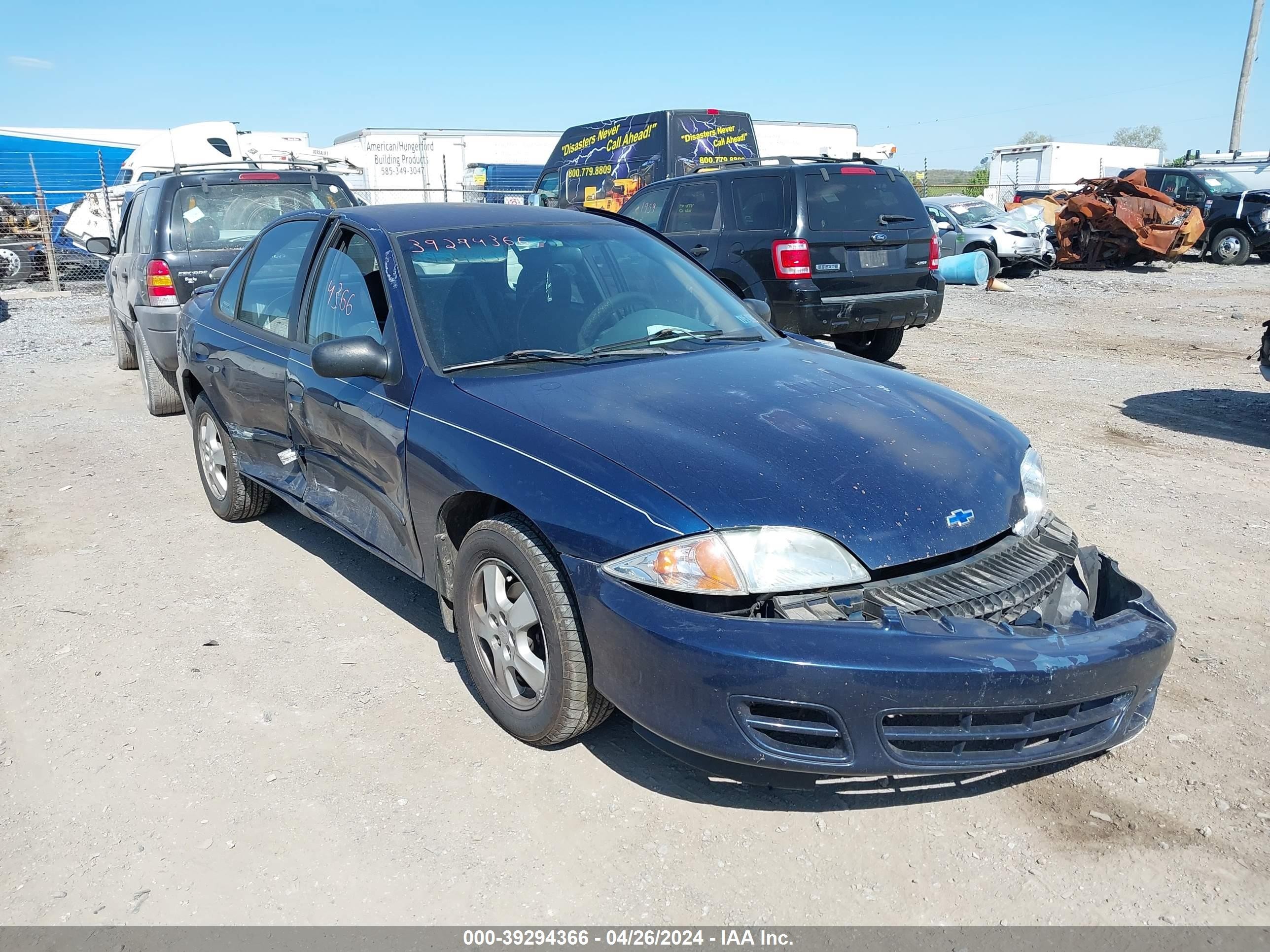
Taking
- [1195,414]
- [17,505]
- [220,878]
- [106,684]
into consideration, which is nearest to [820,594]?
[220,878]

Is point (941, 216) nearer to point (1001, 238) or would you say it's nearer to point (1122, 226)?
point (1001, 238)

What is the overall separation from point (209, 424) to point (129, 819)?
→ 291cm

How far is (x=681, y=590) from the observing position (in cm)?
252

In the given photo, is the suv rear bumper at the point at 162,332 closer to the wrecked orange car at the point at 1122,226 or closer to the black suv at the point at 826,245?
the black suv at the point at 826,245

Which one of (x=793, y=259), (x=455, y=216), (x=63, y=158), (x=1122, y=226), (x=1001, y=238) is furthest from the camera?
(x=63, y=158)

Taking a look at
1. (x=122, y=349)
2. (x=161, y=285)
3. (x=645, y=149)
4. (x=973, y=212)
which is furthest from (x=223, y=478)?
(x=973, y=212)

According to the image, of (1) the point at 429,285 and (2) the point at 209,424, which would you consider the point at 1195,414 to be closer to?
(1) the point at 429,285

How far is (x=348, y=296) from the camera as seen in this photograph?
13.0 feet

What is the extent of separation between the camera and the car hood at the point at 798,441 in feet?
8.66

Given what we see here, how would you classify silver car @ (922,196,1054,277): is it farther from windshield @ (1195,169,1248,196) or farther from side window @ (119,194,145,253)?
side window @ (119,194,145,253)

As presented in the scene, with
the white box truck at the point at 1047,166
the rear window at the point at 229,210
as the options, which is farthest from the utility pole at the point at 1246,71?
the rear window at the point at 229,210

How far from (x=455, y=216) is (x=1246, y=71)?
33.8m

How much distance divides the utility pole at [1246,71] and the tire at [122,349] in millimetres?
30438

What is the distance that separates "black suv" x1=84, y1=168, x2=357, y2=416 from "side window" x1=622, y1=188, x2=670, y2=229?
3.05 m
